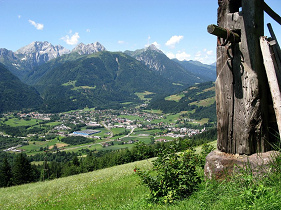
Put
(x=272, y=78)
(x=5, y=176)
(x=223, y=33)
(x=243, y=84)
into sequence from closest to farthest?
(x=272, y=78) → (x=223, y=33) → (x=243, y=84) → (x=5, y=176)

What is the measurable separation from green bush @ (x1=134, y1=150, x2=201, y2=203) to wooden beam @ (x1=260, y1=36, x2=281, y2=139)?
242 cm

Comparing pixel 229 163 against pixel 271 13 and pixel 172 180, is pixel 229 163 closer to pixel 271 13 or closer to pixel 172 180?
pixel 172 180

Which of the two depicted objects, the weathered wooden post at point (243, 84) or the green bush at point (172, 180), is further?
the green bush at point (172, 180)

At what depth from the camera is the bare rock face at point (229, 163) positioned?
4.95 m

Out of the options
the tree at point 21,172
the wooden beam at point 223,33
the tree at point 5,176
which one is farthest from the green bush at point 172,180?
the tree at point 5,176

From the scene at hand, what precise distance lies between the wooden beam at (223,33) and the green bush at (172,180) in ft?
10.5

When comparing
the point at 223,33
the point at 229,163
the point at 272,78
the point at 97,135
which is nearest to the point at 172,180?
the point at 229,163

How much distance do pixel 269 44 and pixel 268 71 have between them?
26.1 inches

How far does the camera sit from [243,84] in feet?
17.7

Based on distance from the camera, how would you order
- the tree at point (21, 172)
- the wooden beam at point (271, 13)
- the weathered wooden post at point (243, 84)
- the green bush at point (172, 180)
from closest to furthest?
the weathered wooden post at point (243, 84)
the green bush at point (172, 180)
the wooden beam at point (271, 13)
the tree at point (21, 172)

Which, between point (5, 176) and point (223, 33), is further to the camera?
point (5, 176)

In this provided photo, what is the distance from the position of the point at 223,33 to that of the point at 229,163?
9.90ft

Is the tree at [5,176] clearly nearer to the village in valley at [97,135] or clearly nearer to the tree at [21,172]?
the tree at [21,172]

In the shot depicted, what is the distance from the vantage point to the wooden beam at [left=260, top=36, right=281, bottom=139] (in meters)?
4.52
